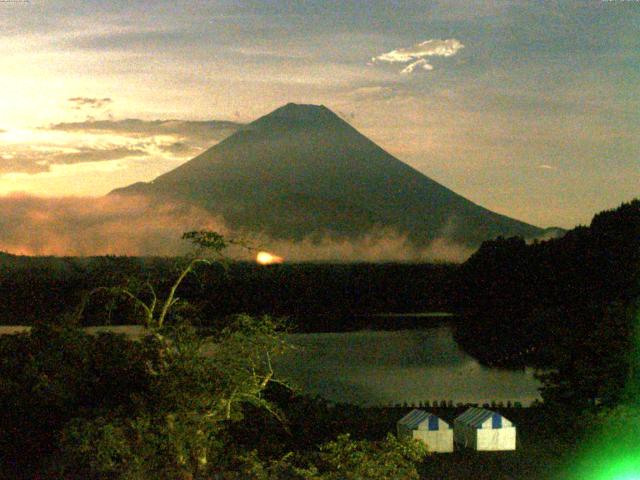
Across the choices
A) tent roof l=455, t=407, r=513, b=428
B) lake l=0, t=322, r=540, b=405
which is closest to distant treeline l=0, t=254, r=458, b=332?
lake l=0, t=322, r=540, b=405

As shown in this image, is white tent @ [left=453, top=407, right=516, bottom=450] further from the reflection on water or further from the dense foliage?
the reflection on water

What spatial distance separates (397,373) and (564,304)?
567cm

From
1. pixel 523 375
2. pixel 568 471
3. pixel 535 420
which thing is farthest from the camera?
pixel 523 375

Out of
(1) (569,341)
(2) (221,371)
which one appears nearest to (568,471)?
(1) (569,341)

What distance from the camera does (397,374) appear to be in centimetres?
2691

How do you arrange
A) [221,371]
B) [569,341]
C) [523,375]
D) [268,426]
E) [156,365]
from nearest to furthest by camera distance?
[221,371]
[156,365]
[268,426]
[569,341]
[523,375]

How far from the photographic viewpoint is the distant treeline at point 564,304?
10320mm

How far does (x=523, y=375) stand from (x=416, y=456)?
71.9ft

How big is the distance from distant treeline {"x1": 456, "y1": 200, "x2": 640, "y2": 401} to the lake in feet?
4.54

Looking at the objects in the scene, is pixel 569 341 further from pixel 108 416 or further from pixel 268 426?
pixel 108 416

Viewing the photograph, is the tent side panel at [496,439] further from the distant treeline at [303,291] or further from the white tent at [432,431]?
the distant treeline at [303,291]

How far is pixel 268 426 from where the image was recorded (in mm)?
9141

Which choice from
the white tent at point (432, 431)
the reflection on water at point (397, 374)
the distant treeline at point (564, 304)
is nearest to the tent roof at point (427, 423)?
the white tent at point (432, 431)

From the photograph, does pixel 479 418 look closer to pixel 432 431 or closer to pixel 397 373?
pixel 432 431
